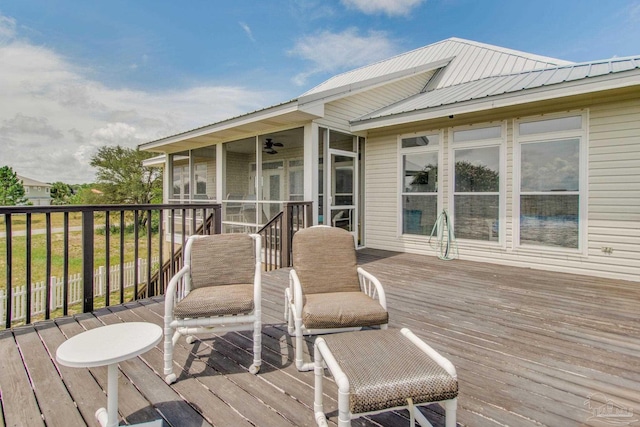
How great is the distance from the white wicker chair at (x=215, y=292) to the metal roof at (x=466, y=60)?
4.37 metres

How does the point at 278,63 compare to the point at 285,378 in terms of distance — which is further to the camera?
the point at 278,63

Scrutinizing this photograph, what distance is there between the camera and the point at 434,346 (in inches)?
98.9

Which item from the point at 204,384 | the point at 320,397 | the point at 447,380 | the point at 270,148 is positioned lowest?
the point at 204,384

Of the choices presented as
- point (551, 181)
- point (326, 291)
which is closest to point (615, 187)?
point (551, 181)

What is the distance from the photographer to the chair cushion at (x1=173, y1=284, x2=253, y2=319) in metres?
2.18

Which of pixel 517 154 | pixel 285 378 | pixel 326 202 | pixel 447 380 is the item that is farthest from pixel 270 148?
pixel 447 380

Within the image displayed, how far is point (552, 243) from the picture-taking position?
5168 millimetres

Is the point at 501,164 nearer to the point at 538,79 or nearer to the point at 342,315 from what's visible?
the point at 538,79

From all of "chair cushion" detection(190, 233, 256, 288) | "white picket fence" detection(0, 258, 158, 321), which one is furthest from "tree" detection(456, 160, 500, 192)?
"white picket fence" detection(0, 258, 158, 321)

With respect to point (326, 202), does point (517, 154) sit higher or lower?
higher

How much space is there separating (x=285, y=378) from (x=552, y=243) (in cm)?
530

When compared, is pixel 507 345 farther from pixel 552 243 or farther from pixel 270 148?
pixel 270 148

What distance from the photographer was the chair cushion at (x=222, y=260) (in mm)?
2748

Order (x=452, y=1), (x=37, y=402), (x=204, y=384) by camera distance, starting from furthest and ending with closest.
Result: (x=452, y=1)
(x=204, y=384)
(x=37, y=402)
